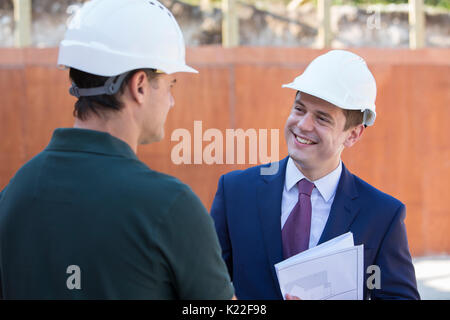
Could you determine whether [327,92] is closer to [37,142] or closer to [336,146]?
[336,146]

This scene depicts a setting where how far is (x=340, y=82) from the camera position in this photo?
2.29 metres

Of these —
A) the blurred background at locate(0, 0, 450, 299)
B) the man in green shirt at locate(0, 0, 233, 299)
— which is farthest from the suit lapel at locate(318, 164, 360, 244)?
the blurred background at locate(0, 0, 450, 299)

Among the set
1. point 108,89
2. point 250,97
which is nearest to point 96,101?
point 108,89

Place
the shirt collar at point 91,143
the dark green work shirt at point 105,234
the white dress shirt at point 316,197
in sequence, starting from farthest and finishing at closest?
the white dress shirt at point 316,197, the shirt collar at point 91,143, the dark green work shirt at point 105,234

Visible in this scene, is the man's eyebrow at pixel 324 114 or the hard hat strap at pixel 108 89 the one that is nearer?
the hard hat strap at pixel 108 89

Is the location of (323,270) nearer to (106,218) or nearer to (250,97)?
(106,218)

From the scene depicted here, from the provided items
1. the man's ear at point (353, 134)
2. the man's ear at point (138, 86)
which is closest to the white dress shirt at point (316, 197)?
the man's ear at point (353, 134)

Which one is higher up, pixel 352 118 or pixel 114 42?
pixel 114 42

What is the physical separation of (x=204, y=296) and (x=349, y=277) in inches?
37.0

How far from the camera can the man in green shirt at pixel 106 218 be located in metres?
1.21

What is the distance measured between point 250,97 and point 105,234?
592cm

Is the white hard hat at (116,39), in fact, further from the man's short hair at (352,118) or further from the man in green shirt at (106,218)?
the man's short hair at (352,118)

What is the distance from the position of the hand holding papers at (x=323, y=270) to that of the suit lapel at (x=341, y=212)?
0.63ft

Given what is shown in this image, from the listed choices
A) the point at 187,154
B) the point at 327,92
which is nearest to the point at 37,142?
the point at 187,154
